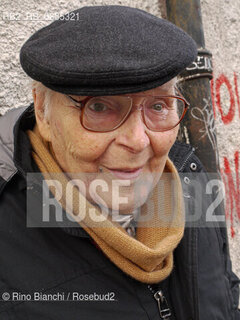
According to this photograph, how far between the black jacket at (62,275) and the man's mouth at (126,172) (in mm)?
224

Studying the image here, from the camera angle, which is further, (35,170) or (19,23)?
(19,23)

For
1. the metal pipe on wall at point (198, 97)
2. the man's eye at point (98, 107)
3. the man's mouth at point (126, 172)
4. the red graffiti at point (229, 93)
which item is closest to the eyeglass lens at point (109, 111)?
the man's eye at point (98, 107)

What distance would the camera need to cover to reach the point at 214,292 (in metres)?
1.51

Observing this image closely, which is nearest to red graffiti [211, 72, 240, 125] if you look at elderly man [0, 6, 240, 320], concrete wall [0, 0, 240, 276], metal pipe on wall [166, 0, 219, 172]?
concrete wall [0, 0, 240, 276]

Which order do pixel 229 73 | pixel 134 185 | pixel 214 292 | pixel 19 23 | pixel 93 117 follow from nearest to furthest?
pixel 93 117, pixel 134 185, pixel 214 292, pixel 19 23, pixel 229 73

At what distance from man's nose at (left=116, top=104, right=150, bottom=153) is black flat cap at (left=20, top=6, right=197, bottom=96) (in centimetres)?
10

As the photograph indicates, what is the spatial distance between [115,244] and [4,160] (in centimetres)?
48

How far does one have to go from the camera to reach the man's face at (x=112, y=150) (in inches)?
46.7

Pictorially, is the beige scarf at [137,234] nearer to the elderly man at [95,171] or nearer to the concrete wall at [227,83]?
the elderly man at [95,171]

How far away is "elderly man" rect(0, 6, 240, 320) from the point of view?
3.64ft

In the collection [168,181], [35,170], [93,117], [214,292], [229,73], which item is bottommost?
[214,292]

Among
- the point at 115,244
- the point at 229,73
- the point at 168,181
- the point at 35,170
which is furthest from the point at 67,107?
the point at 229,73

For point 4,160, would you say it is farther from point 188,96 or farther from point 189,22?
point 189,22

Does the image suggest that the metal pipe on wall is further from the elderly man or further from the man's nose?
the man's nose
